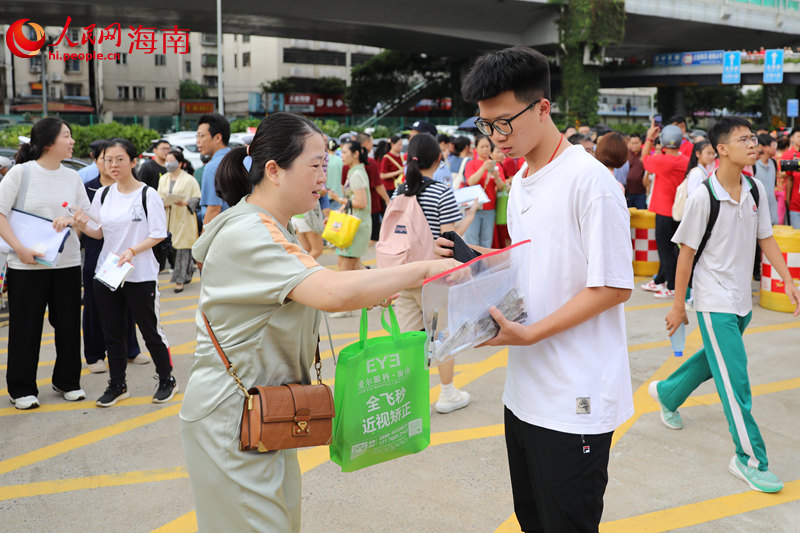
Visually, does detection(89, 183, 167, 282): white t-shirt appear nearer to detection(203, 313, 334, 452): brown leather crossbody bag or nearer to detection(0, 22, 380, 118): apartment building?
detection(203, 313, 334, 452): brown leather crossbody bag

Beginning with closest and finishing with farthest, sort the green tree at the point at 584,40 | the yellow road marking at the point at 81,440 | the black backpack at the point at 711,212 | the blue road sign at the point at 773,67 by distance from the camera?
the black backpack at the point at 711,212, the yellow road marking at the point at 81,440, the blue road sign at the point at 773,67, the green tree at the point at 584,40

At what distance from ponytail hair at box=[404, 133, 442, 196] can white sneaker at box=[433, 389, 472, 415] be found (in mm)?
1391

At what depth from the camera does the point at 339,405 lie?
6.97ft

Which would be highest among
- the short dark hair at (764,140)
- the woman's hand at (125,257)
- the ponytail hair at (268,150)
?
the short dark hair at (764,140)

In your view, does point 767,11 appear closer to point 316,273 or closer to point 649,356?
point 649,356

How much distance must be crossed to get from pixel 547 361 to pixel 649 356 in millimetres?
4235

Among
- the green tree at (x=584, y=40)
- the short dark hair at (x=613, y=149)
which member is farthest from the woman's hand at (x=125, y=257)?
the green tree at (x=584, y=40)

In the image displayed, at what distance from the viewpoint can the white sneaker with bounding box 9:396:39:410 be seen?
193 inches

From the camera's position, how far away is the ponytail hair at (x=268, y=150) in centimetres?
208

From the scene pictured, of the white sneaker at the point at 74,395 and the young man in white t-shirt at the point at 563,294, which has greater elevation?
the young man in white t-shirt at the point at 563,294

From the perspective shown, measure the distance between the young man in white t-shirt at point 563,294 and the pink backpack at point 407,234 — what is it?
8.78 feet

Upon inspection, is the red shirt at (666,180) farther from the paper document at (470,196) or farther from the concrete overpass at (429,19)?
the concrete overpass at (429,19)

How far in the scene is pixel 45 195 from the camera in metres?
4.89

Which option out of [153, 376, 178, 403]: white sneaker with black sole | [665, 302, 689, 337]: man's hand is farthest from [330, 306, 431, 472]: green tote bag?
[153, 376, 178, 403]: white sneaker with black sole
